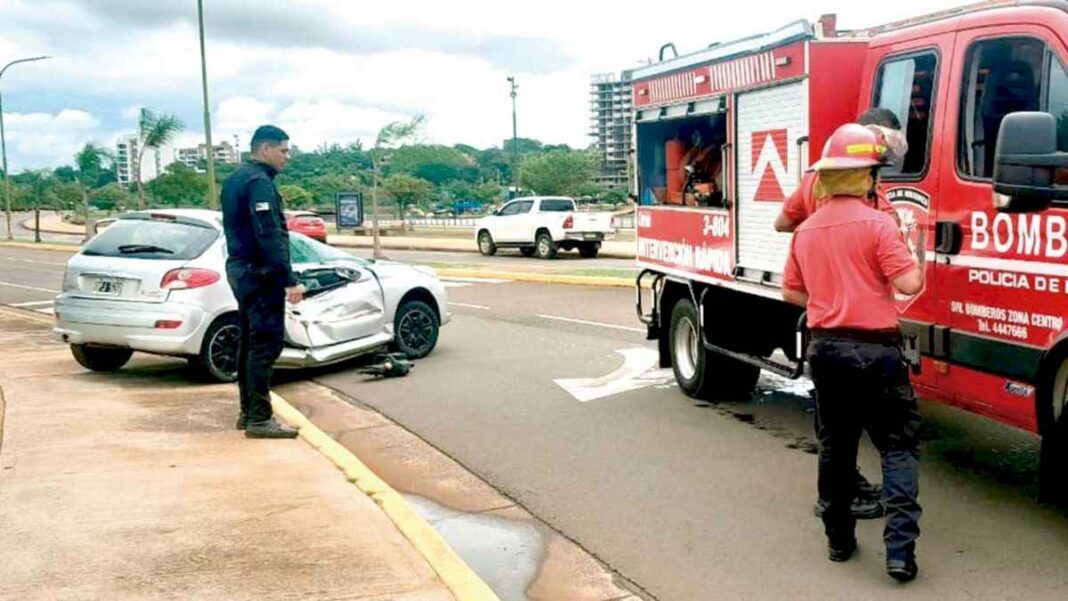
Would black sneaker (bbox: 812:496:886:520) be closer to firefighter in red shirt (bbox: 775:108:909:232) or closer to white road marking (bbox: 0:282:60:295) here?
firefighter in red shirt (bbox: 775:108:909:232)

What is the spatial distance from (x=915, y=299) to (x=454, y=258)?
1029 inches

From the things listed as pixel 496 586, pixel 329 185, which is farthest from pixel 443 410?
pixel 329 185

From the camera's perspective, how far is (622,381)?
9789mm

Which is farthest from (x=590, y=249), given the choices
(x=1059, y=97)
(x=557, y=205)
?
(x=1059, y=97)

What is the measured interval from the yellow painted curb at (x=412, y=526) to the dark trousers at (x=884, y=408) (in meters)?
1.71

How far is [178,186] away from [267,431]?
131 feet

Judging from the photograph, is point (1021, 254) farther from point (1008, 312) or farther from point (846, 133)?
point (846, 133)

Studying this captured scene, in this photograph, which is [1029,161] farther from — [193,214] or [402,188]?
[402,188]

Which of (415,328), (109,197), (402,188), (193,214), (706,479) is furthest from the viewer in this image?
(109,197)

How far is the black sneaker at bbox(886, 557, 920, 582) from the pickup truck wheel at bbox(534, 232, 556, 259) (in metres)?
25.5

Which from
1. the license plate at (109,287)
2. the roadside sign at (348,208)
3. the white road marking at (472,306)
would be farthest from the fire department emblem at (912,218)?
the roadside sign at (348,208)

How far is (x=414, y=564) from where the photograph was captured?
479 centimetres

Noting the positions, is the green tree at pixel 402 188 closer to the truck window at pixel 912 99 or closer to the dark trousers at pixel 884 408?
the truck window at pixel 912 99

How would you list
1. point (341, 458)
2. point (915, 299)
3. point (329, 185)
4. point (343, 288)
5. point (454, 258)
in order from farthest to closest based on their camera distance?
1. point (329, 185)
2. point (454, 258)
3. point (343, 288)
4. point (341, 458)
5. point (915, 299)
